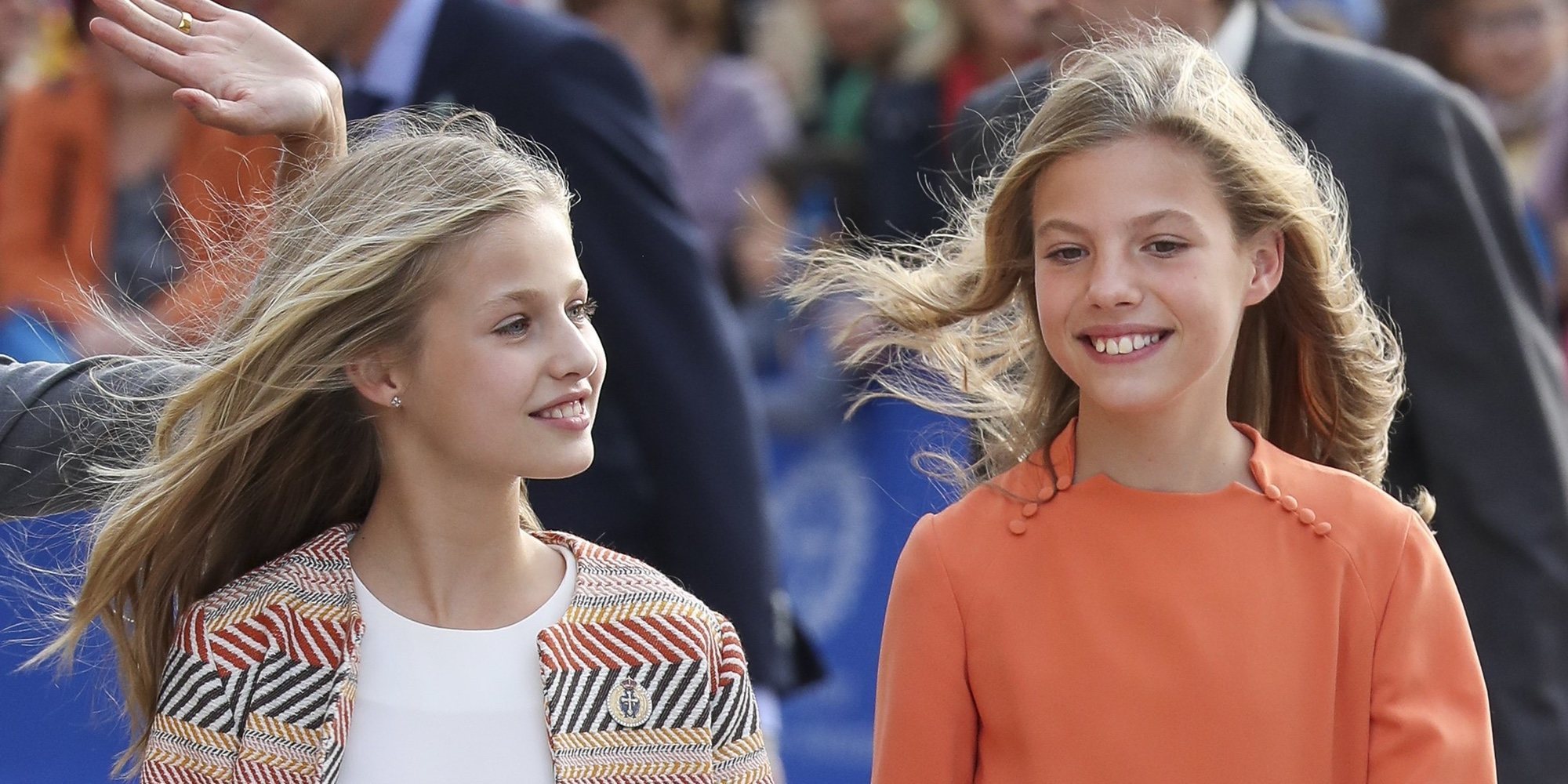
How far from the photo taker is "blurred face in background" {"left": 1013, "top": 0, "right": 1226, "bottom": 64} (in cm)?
379

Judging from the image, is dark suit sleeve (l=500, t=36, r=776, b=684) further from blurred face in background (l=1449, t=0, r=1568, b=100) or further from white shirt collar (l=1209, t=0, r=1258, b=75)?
blurred face in background (l=1449, t=0, r=1568, b=100)

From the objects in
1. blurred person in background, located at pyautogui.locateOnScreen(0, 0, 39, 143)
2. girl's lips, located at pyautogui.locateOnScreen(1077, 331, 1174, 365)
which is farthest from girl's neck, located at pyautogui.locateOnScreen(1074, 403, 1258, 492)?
blurred person in background, located at pyautogui.locateOnScreen(0, 0, 39, 143)

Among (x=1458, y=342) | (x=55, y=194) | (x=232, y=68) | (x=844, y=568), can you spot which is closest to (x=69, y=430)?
(x=232, y=68)

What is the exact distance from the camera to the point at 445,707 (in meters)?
2.68

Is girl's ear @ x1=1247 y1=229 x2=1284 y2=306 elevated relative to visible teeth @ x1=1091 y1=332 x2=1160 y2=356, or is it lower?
elevated

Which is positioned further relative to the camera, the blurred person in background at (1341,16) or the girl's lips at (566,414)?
the blurred person in background at (1341,16)

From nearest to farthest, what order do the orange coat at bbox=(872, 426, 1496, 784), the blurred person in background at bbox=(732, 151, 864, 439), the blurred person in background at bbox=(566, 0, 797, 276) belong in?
the orange coat at bbox=(872, 426, 1496, 784), the blurred person in background at bbox=(732, 151, 864, 439), the blurred person in background at bbox=(566, 0, 797, 276)

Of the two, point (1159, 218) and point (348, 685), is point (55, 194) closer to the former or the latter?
point (348, 685)

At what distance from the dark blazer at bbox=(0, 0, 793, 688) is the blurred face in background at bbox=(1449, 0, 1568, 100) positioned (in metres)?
3.33

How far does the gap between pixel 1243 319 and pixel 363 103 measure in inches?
68.1

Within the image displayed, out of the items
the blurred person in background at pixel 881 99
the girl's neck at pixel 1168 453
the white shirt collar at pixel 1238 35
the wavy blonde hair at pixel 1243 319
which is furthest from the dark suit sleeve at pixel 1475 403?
the blurred person in background at pixel 881 99

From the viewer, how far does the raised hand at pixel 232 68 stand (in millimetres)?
2777

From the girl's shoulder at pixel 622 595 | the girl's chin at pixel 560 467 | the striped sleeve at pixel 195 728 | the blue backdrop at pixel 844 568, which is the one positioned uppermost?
the girl's chin at pixel 560 467

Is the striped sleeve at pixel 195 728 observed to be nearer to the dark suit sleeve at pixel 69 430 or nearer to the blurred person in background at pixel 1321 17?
the dark suit sleeve at pixel 69 430
